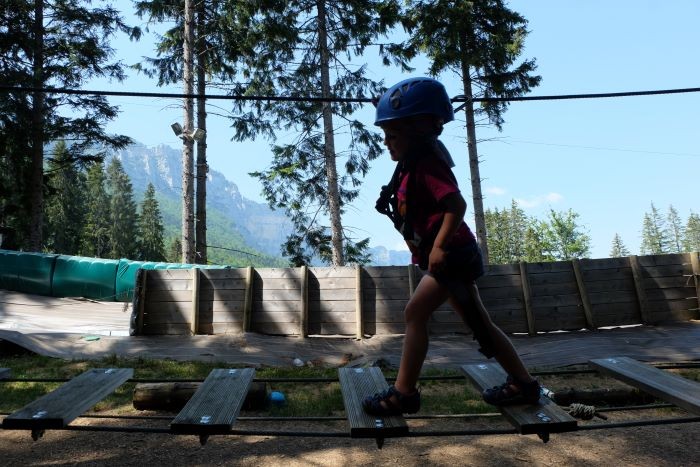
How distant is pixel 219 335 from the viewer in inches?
418

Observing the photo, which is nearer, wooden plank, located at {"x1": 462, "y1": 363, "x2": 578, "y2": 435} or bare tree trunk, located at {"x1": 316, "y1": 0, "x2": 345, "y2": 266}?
wooden plank, located at {"x1": 462, "y1": 363, "x2": 578, "y2": 435}

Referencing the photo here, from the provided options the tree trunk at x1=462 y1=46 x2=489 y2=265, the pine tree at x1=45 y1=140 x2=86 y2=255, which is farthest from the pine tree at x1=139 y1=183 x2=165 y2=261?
the tree trunk at x1=462 y1=46 x2=489 y2=265

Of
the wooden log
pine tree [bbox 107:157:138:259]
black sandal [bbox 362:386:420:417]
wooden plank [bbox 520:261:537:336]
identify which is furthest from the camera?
pine tree [bbox 107:157:138:259]

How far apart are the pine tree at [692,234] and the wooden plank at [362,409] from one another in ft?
384

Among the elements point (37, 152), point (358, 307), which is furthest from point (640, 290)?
point (37, 152)

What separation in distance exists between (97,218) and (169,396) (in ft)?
210

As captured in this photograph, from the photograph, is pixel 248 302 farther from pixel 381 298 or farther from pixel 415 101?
pixel 415 101

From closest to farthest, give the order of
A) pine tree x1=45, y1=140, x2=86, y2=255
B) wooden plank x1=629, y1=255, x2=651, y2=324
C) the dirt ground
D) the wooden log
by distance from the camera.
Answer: the dirt ground < the wooden log < wooden plank x1=629, y1=255, x2=651, y2=324 < pine tree x1=45, y1=140, x2=86, y2=255

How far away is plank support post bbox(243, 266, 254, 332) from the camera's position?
1082cm

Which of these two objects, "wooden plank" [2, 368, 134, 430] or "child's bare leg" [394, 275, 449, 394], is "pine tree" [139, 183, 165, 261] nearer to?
"wooden plank" [2, 368, 134, 430]

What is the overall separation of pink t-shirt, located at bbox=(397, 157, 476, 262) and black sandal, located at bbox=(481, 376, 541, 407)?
0.81 meters

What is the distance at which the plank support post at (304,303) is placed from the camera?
10773 millimetres

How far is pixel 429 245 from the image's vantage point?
100 inches

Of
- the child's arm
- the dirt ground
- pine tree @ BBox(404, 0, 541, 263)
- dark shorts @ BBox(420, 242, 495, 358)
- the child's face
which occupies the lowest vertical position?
the dirt ground
